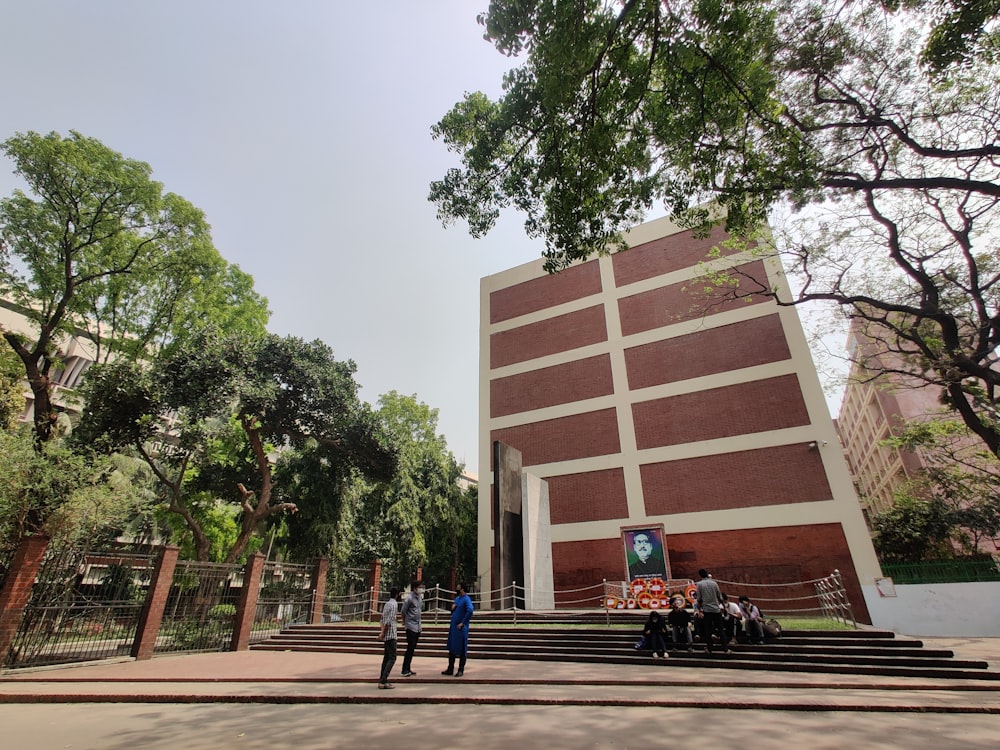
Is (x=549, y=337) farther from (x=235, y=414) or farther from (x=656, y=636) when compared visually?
(x=656, y=636)

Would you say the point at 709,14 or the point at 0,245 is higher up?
the point at 0,245

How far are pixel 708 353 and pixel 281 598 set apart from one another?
54.7 ft

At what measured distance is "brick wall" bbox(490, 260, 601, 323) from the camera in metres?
21.8

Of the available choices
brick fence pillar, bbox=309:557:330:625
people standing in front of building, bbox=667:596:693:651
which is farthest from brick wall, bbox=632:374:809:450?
brick fence pillar, bbox=309:557:330:625

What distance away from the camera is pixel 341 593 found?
642 inches

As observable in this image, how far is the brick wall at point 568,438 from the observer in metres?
18.6

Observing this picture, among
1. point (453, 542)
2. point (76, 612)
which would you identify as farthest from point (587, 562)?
point (76, 612)

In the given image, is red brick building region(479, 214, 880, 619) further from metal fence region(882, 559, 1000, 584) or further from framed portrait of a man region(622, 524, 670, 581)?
metal fence region(882, 559, 1000, 584)

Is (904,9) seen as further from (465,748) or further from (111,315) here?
(111,315)

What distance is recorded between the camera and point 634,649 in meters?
8.29

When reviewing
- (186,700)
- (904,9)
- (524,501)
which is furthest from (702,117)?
(524,501)

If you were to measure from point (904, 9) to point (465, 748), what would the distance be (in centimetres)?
1184

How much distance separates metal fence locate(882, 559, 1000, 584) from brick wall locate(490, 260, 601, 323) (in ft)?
47.3

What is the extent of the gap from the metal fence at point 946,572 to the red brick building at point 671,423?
1659 mm
